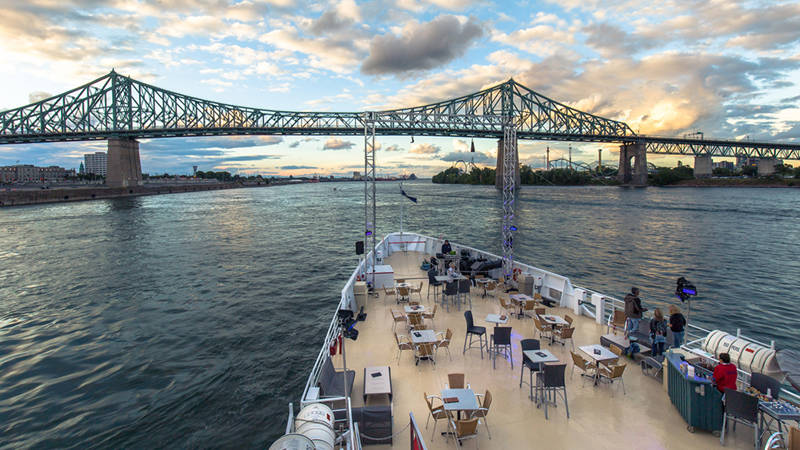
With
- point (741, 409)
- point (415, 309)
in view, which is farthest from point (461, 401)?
point (415, 309)

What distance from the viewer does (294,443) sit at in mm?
4359

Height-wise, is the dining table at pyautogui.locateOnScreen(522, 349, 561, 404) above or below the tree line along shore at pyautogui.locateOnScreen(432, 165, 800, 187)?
below

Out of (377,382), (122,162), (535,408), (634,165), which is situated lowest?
(535,408)

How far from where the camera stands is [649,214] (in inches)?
2254

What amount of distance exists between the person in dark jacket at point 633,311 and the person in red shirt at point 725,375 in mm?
2513

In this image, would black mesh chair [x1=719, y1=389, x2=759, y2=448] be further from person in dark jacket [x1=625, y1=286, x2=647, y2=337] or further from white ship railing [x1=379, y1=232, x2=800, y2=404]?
person in dark jacket [x1=625, y1=286, x2=647, y2=337]

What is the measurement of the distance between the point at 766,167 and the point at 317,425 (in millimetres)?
197968

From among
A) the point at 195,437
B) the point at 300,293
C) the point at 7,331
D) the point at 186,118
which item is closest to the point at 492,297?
the point at 195,437

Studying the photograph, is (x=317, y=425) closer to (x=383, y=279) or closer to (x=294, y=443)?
(x=294, y=443)

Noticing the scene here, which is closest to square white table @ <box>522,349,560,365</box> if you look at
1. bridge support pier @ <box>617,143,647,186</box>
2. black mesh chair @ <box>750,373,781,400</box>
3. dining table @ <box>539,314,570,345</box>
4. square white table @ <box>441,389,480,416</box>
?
square white table @ <box>441,389,480,416</box>

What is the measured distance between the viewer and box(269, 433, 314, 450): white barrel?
14.1 feet

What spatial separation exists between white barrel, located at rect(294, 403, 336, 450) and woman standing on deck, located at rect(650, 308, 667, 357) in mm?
6332

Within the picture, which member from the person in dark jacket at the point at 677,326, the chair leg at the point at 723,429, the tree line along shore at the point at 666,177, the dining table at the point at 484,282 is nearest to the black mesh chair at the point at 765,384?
the chair leg at the point at 723,429

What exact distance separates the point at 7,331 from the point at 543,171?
192190 millimetres
